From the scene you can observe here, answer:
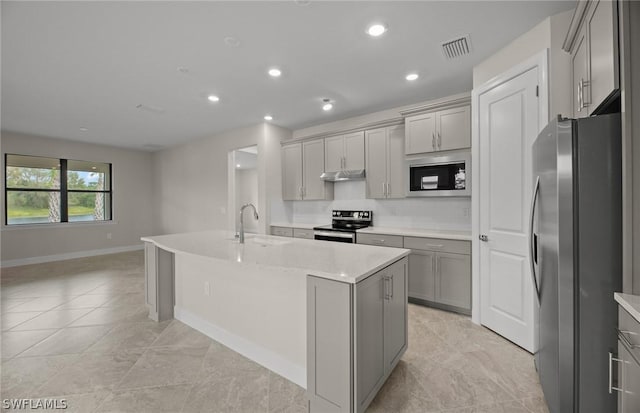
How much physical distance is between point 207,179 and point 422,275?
468cm

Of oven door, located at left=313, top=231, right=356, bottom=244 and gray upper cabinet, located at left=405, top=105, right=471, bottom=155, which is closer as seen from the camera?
gray upper cabinet, located at left=405, top=105, right=471, bottom=155

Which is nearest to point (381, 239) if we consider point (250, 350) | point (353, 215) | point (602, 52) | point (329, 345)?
point (353, 215)

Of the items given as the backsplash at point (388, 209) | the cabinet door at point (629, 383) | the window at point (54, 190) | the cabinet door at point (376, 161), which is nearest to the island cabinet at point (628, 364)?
the cabinet door at point (629, 383)

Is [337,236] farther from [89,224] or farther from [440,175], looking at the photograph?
[89,224]

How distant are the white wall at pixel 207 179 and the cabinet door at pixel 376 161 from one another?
5.89 feet

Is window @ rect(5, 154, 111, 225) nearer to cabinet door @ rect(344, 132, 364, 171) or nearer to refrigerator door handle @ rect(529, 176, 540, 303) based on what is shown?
cabinet door @ rect(344, 132, 364, 171)

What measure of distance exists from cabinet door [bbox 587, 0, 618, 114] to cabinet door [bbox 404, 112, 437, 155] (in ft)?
5.75

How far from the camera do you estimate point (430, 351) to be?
90.5 inches

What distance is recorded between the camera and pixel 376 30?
2203mm

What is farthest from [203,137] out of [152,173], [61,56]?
[61,56]

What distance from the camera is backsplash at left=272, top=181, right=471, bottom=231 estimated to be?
3537mm

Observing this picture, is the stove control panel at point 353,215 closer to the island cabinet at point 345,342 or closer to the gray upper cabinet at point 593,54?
the island cabinet at point 345,342

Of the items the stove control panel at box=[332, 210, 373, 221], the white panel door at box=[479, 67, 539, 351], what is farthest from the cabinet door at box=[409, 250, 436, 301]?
the stove control panel at box=[332, 210, 373, 221]

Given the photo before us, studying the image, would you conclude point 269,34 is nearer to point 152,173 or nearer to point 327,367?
point 327,367
